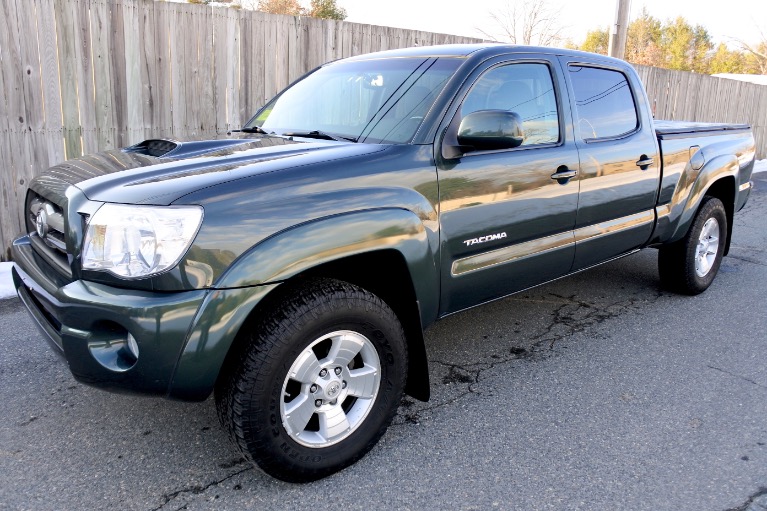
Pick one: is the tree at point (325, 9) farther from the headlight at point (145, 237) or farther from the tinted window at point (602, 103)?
the headlight at point (145, 237)

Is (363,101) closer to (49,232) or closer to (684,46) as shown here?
(49,232)

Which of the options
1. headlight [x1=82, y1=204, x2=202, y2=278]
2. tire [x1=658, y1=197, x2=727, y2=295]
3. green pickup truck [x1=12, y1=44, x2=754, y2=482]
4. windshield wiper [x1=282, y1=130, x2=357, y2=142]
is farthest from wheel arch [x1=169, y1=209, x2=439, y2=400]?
tire [x1=658, y1=197, x2=727, y2=295]

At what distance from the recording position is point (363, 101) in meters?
3.42

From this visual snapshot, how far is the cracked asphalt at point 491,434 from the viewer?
251cm

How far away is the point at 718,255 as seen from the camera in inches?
210

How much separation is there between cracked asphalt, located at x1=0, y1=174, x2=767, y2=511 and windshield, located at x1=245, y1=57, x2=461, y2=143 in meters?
1.49

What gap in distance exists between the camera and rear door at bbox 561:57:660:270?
3.80 metres

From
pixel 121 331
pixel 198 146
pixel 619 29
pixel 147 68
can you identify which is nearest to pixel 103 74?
pixel 147 68

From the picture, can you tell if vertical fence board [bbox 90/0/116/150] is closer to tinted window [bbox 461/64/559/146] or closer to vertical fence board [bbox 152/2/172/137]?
vertical fence board [bbox 152/2/172/137]

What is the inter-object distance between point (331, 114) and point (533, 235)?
1344 millimetres

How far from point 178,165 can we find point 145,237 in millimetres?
478

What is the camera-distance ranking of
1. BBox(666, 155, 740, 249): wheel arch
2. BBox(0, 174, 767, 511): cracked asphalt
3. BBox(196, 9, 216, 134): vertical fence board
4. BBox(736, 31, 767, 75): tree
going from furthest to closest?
1. BBox(736, 31, 767, 75): tree
2. BBox(196, 9, 216, 134): vertical fence board
3. BBox(666, 155, 740, 249): wheel arch
4. BBox(0, 174, 767, 511): cracked asphalt

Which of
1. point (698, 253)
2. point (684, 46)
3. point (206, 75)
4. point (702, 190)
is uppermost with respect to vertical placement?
point (684, 46)

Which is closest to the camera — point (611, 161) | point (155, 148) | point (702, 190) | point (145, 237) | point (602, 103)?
point (145, 237)
